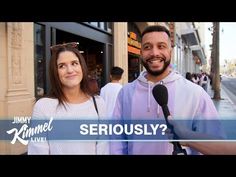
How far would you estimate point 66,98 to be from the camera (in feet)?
10.6

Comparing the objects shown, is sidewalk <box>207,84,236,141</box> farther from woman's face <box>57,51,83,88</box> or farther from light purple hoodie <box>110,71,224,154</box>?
woman's face <box>57,51,83,88</box>

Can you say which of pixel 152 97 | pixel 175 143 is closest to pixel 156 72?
pixel 152 97

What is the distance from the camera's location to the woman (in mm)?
3213

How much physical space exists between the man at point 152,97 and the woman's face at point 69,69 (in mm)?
460

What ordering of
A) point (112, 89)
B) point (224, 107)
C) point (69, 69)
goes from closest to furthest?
1. point (69, 69)
2. point (112, 89)
3. point (224, 107)

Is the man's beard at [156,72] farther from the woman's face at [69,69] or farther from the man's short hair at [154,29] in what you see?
the woman's face at [69,69]

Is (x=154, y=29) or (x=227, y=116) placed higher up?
(x=154, y=29)

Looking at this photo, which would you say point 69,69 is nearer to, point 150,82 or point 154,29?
point 150,82

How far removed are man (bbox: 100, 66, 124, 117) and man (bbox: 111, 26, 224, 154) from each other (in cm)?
5

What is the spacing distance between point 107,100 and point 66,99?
392 millimetres

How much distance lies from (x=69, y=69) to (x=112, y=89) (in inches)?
19.7

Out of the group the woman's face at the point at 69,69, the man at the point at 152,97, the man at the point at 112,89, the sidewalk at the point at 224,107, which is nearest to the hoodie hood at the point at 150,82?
the man at the point at 152,97

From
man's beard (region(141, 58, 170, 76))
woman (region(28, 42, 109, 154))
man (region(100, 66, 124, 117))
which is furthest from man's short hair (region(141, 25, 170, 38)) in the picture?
woman (region(28, 42, 109, 154))

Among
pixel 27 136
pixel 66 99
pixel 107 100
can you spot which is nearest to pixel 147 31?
pixel 107 100
